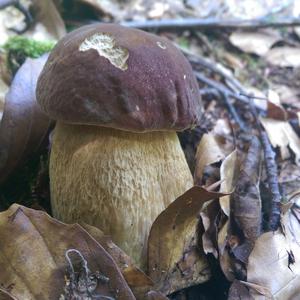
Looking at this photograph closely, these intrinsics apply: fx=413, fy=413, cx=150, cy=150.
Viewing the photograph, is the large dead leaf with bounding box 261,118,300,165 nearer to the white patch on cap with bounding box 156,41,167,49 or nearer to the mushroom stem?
the mushroom stem

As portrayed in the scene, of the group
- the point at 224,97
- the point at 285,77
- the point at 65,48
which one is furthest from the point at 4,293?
the point at 285,77

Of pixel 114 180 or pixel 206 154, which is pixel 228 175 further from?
pixel 114 180

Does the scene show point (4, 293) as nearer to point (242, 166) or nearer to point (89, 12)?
point (242, 166)

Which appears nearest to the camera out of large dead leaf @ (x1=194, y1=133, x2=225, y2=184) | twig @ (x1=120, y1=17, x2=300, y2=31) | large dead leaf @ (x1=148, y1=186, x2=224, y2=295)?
large dead leaf @ (x1=148, y1=186, x2=224, y2=295)

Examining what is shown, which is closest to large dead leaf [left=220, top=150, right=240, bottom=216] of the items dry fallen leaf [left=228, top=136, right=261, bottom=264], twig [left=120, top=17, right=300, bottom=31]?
dry fallen leaf [left=228, top=136, right=261, bottom=264]

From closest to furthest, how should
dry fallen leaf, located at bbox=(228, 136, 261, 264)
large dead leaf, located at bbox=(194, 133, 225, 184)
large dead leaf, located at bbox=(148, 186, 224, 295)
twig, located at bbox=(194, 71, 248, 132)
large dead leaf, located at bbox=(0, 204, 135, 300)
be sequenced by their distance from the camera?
large dead leaf, located at bbox=(0, 204, 135, 300), large dead leaf, located at bbox=(148, 186, 224, 295), dry fallen leaf, located at bbox=(228, 136, 261, 264), large dead leaf, located at bbox=(194, 133, 225, 184), twig, located at bbox=(194, 71, 248, 132)

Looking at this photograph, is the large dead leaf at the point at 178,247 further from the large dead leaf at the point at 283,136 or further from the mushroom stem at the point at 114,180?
the large dead leaf at the point at 283,136
